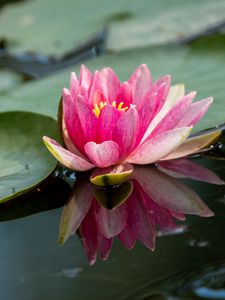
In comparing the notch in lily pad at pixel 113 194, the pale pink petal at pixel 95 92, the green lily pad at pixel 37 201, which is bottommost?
the green lily pad at pixel 37 201

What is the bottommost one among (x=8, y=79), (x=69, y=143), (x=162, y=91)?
(x=8, y=79)

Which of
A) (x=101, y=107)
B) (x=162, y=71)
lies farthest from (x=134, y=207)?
(x=162, y=71)

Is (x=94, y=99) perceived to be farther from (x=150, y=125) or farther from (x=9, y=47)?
(x=9, y=47)

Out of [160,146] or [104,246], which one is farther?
[160,146]

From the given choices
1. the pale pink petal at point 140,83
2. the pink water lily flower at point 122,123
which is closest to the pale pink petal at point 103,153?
the pink water lily flower at point 122,123

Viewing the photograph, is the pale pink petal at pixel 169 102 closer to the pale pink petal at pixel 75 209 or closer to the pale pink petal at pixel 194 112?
the pale pink petal at pixel 194 112

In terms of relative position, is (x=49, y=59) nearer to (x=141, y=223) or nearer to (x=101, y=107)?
(x=101, y=107)
